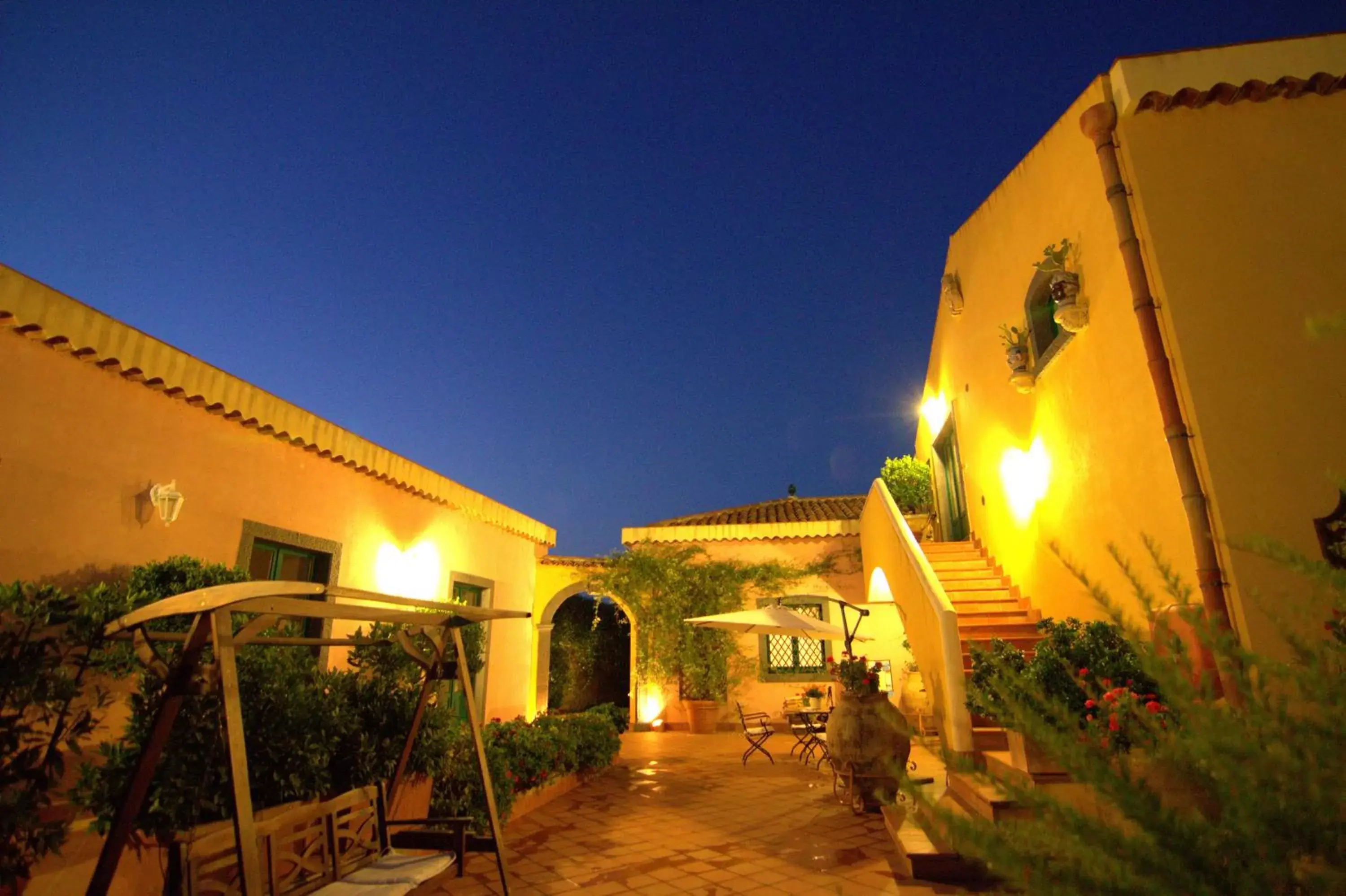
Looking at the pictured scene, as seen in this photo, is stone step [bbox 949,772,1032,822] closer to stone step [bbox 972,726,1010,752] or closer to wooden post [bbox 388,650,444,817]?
stone step [bbox 972,726,1010,752]

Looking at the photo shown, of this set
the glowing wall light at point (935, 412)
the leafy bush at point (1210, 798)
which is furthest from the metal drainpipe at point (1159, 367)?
the glowing wall light at point (935, 412)

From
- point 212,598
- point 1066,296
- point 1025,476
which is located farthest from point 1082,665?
point 212,598

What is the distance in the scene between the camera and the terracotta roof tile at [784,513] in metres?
15.4

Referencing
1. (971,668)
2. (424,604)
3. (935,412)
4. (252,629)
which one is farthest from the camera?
(935,412)

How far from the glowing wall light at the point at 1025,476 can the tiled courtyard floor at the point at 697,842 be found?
312 centimetres

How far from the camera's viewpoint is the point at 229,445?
5.60 meters

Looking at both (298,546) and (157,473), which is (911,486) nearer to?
(298,546)

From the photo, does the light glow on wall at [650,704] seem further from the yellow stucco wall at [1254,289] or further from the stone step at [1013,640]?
the yellow stucco wall at [1254,289]

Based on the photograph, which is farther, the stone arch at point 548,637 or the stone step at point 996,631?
the stone arch at point 548,637

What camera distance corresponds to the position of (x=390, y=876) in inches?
138

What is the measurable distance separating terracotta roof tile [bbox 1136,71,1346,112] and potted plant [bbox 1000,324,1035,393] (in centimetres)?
257

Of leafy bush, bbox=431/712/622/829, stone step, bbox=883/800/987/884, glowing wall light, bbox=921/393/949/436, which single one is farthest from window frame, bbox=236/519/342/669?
glowing wall light, bbox=921/393/949/436

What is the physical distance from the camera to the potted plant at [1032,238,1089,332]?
614 cm

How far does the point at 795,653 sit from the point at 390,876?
33.2 feet
